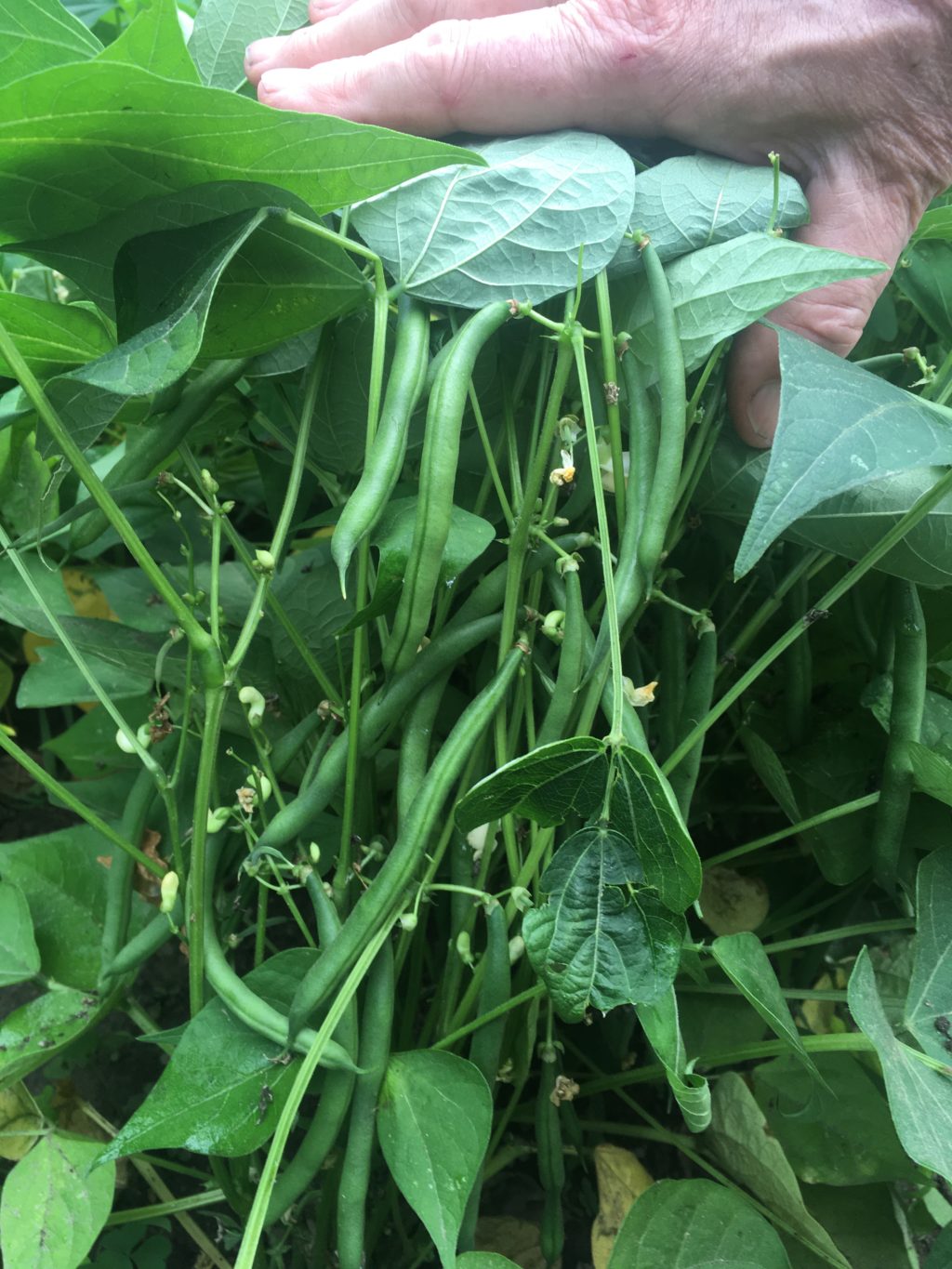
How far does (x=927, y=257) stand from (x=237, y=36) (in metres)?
0.52

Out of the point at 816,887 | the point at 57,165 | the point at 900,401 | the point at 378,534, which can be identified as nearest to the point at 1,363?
the point at 57,165

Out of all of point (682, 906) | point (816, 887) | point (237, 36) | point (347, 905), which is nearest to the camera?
point (682, 906)

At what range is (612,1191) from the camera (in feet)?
1.94

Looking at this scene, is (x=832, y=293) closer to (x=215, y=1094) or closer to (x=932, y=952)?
(x=932, y=952)

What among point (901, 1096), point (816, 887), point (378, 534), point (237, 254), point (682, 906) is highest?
point (237, 254)

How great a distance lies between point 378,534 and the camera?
47 cm

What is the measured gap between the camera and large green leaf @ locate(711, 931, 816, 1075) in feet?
1.49

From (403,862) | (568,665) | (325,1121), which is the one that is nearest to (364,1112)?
(325,1121)

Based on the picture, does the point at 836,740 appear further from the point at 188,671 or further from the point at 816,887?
the point at 188,671

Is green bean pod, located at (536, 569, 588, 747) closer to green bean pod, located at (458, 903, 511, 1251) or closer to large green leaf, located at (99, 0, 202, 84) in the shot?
green bean pod, located at (458, 903, 511, 1251)

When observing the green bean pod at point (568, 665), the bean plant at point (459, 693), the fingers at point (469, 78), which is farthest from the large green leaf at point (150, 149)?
the green bean pod at point (568, 665)

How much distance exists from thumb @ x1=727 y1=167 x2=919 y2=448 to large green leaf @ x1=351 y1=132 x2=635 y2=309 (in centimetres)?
12

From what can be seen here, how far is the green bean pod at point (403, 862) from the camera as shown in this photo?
0.44 m

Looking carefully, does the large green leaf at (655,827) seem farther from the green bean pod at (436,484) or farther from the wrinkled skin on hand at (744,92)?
the wrinkled skin on hand at (744,92)
